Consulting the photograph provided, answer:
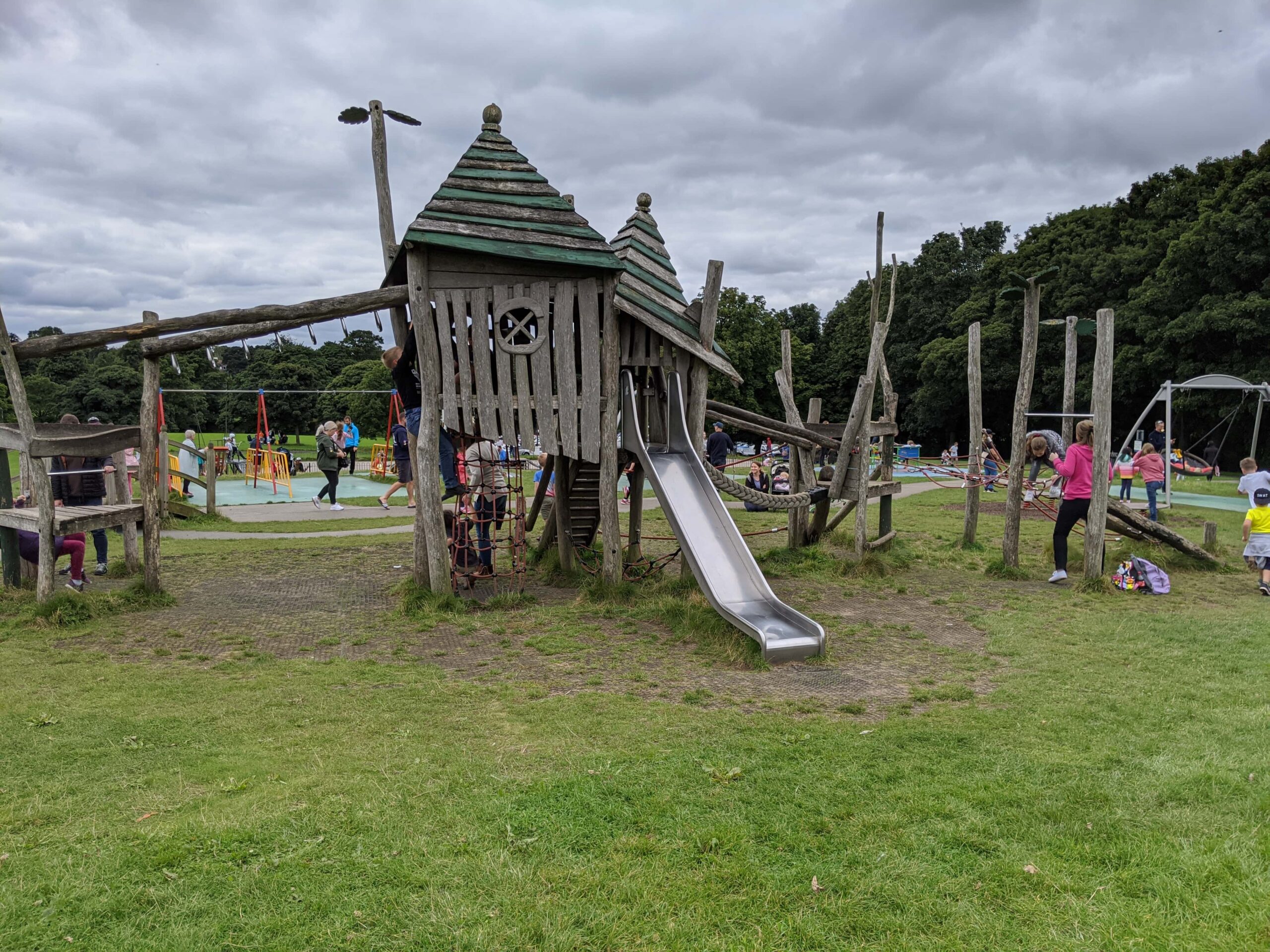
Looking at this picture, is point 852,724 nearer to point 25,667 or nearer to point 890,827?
point 890,827

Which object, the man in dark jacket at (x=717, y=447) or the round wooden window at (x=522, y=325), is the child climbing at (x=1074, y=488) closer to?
the round wooden window at (x=522, y=325)

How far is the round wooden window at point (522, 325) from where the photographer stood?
30.2 feet

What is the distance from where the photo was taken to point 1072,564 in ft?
38.3

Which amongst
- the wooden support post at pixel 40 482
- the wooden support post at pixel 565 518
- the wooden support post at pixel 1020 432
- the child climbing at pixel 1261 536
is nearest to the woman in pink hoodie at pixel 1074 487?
the wooden support post at pixel 1020 432

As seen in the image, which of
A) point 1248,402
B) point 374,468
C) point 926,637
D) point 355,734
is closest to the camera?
point 355,734

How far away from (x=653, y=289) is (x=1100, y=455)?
5623 millimetres

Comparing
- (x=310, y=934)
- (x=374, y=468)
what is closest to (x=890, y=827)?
(x=310, y=934)

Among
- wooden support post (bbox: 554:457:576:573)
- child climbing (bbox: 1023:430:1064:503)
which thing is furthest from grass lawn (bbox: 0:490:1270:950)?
child climbing (bbox: 1023:430:1064:503)

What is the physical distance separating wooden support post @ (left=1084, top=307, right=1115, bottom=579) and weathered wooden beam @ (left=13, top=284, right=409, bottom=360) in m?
7.99

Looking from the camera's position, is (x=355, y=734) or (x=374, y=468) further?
(x=374, y=468)

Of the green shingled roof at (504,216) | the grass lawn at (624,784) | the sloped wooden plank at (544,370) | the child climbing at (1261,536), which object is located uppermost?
the green shingled roof at (504,216)

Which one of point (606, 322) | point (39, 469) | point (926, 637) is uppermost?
point (606, 322)

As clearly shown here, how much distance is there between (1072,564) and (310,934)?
10839 mm

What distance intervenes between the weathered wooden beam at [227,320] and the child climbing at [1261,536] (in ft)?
32.5
